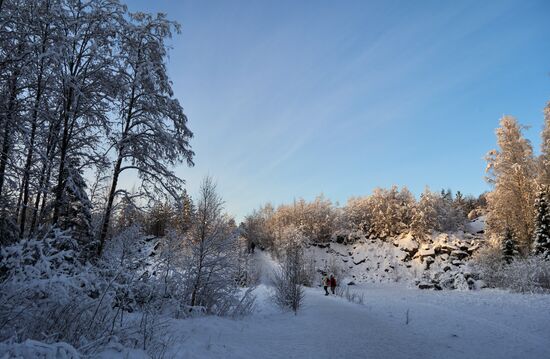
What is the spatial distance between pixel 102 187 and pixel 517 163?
2952cm

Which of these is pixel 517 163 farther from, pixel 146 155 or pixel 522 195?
pixel 146 155

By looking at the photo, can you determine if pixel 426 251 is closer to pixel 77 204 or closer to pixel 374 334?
pixel 374 334

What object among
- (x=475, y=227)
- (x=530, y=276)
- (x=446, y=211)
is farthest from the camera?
(x=475, y=227)

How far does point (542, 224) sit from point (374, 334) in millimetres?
19354

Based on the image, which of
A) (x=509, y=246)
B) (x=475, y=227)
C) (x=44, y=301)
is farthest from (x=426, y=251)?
(x=44, y=301)

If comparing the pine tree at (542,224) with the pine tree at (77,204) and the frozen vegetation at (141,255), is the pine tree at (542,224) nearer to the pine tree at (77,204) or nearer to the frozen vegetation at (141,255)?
the frozen vegetation at (141,255)

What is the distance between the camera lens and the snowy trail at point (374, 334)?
8641 mm

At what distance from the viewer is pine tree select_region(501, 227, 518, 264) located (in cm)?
2472

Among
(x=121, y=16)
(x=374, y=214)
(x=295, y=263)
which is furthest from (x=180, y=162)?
(x=374, y=214)

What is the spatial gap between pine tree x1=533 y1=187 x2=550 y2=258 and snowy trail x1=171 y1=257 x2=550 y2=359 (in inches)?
325

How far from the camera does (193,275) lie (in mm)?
13391

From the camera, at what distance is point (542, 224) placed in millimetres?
23531

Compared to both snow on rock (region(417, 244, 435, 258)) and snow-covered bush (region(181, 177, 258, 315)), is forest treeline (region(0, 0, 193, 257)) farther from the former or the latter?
snow on rock (region(417, 244, 435, 258))

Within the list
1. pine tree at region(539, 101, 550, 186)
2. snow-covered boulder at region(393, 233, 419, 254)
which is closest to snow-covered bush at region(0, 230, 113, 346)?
pine tree at region(539, 101, 550, 186)
